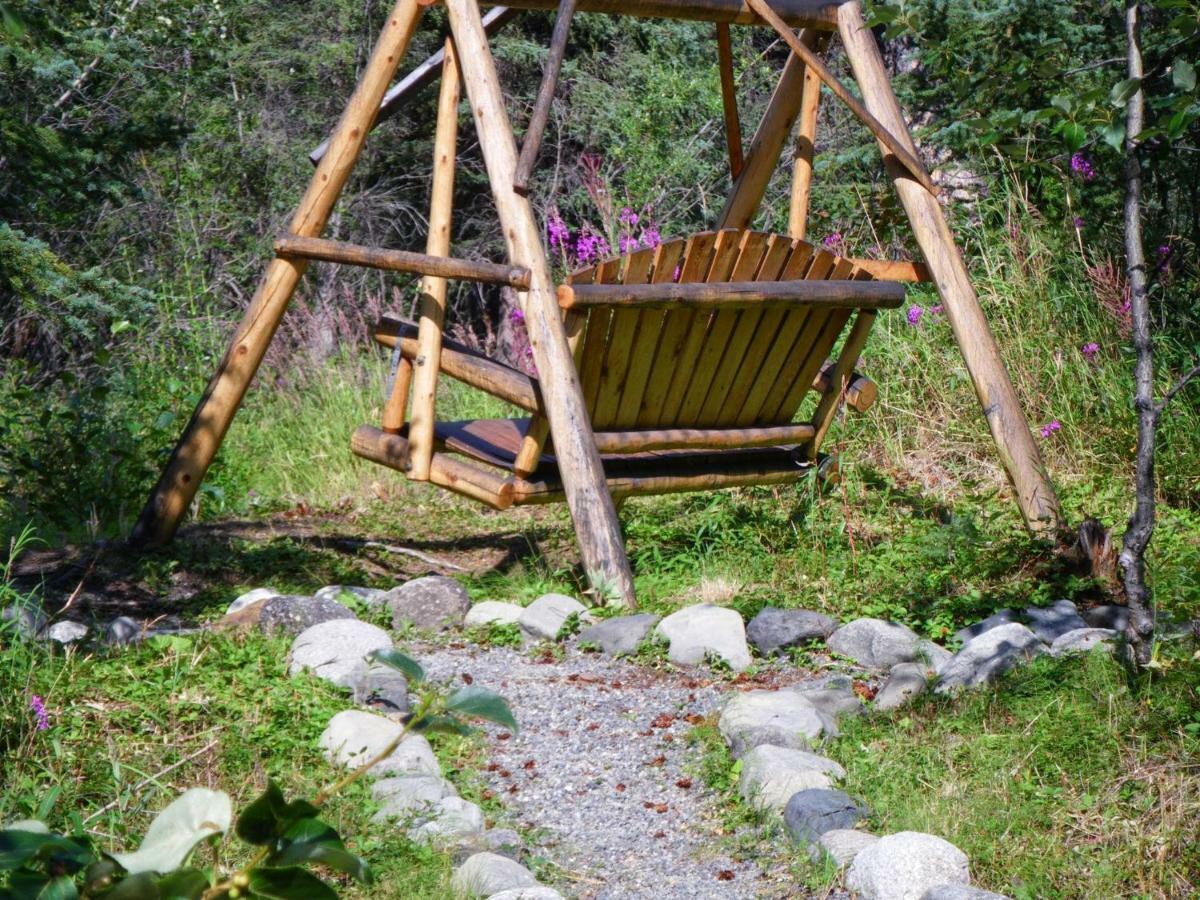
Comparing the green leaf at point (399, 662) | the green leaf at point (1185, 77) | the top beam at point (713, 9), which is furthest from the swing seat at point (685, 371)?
the green leaf at point (399, 662)

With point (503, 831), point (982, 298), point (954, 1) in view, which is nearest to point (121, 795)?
point (503, 831)

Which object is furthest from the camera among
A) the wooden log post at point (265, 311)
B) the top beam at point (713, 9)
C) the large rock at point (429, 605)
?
the wooden log post at point (265, 311)

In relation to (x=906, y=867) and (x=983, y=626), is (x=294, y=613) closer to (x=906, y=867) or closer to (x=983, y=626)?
(x=983, y=626)

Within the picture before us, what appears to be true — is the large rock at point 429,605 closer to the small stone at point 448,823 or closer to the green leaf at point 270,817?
the small stone at point 448,823

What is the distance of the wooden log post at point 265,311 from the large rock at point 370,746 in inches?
87.1

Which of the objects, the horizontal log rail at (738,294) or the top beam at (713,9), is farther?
the top beam at (713,9)

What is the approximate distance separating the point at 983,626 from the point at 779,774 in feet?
4.22

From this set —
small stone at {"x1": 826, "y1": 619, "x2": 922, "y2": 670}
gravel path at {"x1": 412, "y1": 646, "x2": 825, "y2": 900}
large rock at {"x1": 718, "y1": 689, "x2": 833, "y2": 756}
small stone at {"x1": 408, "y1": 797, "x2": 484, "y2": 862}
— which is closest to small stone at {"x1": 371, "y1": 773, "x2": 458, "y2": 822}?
small stone at {"x1": 408, "y1": 797, "x2": 484, "y2": 862}

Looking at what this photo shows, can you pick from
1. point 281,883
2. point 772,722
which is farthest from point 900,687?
point 281,883

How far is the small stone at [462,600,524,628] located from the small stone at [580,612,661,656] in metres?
0.35

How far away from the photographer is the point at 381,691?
3727mm

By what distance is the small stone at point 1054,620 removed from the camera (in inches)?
163

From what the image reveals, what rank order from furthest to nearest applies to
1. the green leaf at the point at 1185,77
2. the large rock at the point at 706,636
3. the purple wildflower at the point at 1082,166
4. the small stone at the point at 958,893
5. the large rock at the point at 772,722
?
the purple wildflower at the point at 1082,166
the large rock at the point at 706,636
the large rock at the point at 772,722
the small stone at the point at 958,893
the green leaf at the point at 1185,77

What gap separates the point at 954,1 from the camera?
8.02 metres
